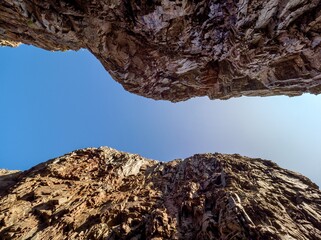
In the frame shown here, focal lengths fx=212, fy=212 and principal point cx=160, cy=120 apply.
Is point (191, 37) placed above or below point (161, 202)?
above

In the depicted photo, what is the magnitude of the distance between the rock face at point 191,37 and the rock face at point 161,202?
1078 centimetres

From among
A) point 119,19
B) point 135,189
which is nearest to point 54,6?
point 119,19

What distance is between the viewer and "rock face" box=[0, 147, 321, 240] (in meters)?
15.5

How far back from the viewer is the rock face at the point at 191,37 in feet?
52.5

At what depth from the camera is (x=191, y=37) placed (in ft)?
64.5

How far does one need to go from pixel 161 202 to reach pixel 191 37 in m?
16.4

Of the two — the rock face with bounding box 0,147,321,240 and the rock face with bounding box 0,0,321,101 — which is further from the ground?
→ the rock face with bounding box 0,0,321,101

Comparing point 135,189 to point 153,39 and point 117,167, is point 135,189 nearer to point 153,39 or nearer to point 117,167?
point 117,167

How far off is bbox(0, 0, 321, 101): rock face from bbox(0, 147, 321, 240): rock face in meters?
10.8

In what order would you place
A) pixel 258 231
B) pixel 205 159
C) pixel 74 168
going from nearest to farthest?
pixel 258 231 → pixel 74 168 → pixel 205 159

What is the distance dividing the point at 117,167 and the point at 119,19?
62.1 feet

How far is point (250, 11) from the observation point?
1517 centimetres

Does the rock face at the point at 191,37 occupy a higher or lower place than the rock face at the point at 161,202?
higher

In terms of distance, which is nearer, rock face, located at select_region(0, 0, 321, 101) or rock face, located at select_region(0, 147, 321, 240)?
rock face, located at select_region(0, 147, 321, 240)
